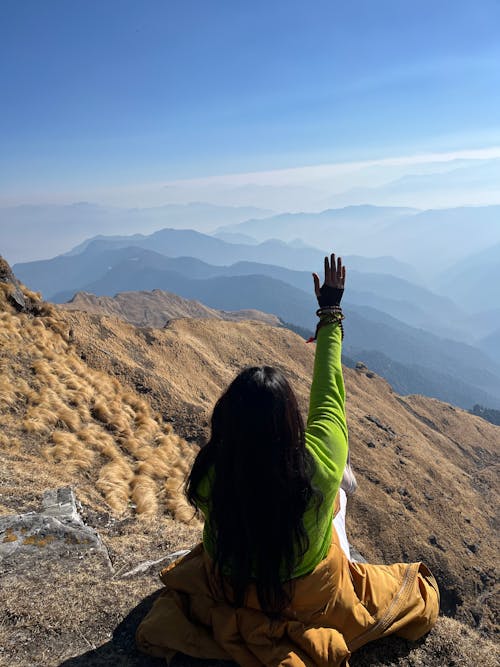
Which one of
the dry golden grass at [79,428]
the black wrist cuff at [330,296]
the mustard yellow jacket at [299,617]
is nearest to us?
the mustard yellow jacket at [299,617]

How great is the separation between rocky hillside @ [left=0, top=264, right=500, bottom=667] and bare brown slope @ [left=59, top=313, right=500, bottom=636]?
0.12 meters

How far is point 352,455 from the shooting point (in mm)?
30469

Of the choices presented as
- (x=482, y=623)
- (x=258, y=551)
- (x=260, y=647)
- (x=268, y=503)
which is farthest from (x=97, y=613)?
(x=482, y=623)

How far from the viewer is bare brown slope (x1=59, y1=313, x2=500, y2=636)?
22.3 metres

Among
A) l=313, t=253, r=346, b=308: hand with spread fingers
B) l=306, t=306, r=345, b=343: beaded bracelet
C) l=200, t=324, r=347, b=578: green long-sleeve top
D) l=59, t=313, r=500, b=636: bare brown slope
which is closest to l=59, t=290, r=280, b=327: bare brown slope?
l=59, t=313, r=500, b=636: bare brown slope

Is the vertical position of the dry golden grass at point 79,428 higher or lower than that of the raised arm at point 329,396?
lower

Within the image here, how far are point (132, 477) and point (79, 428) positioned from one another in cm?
254

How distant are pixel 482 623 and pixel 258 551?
2568 cm

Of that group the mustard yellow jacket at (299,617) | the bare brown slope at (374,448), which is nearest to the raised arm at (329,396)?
the mustard yellow jacket at (299,617)

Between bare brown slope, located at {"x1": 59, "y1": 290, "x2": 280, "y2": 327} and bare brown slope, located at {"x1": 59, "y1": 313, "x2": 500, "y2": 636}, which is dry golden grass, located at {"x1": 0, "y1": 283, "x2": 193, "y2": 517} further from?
bare brown slope, located at {"x1": 59, "y1": 290, "x2": 280, "y2": 327}

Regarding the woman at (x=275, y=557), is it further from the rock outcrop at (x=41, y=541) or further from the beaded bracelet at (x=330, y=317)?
the rock outcrop at (x=41, y=541)

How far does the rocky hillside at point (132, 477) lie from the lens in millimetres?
5148

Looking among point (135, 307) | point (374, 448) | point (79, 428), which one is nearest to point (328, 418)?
point (79, 428)

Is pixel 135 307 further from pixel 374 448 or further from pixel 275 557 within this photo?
pixel 275 557
